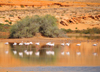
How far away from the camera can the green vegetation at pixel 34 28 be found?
83.0 ft

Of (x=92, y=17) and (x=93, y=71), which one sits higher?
(x=93, y=71)

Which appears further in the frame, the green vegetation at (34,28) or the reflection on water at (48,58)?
the green vegetation at (34,28)

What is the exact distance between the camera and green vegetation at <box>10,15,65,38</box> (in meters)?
25.3

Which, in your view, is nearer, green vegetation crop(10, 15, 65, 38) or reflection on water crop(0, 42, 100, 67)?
reflection on water crop(0, 42, 100, 67)

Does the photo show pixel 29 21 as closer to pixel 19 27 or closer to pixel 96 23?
pixel 19 27

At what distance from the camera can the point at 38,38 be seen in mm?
25016

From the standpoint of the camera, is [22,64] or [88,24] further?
[88,24]

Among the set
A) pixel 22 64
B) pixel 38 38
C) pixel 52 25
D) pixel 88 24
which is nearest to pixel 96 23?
pixel 88 24

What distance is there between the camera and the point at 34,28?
25.5m

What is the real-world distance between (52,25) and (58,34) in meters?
1.56

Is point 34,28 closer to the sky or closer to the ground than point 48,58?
→ closer to the ground

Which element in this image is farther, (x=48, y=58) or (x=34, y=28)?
(x=34, y=28)

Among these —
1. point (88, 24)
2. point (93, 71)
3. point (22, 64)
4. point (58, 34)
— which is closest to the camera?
point (93, 71)

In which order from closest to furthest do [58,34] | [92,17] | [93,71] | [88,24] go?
1. [93,71]
2. [58,34]
3. [88,24]
4. [92,17]
